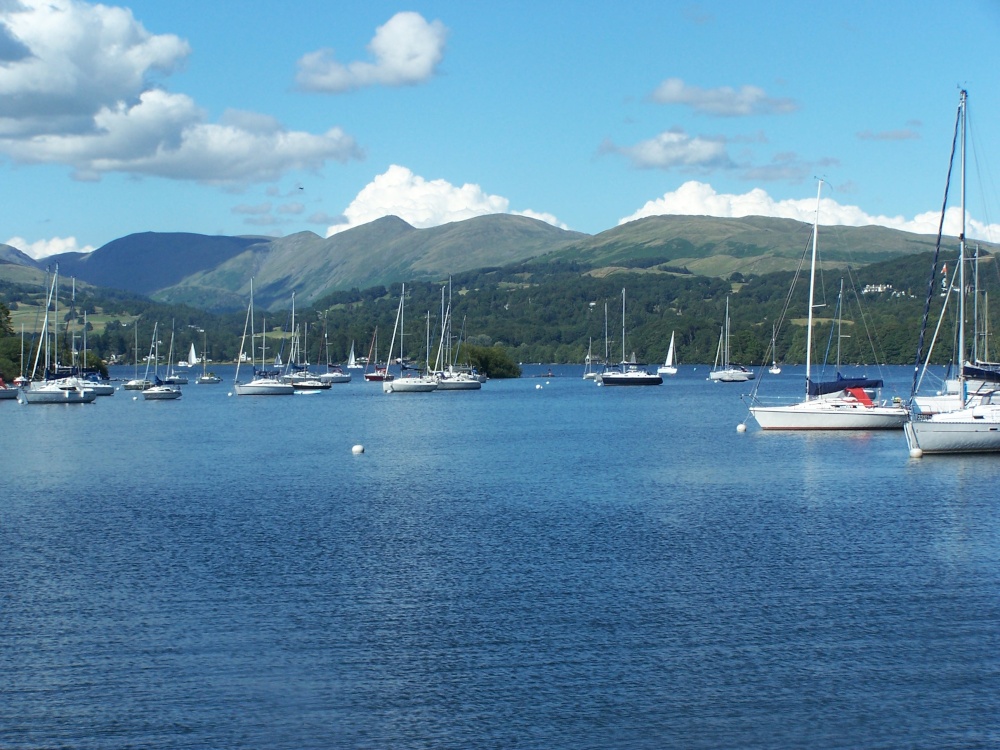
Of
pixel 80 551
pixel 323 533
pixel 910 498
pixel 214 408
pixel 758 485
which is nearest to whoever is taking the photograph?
pixel 80 551

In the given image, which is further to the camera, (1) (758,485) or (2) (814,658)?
(1) (758,485)

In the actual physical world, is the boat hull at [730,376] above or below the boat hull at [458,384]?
above

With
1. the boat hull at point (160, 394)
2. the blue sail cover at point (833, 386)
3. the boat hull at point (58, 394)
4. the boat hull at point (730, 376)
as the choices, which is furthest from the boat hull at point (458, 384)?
the blue sail cover at point (833, 386)

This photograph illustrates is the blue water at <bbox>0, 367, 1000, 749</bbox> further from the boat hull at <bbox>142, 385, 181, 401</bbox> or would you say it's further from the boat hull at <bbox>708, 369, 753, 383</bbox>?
the boat hull at <bbox>708, 369, 753, 383</bbox>

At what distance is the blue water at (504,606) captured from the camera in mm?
17797

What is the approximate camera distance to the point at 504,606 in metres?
24.5

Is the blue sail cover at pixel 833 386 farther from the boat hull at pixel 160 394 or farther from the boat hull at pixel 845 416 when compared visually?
the boat hull at pixel 160 394

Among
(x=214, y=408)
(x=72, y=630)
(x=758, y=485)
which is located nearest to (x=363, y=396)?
(x=214, y=408)

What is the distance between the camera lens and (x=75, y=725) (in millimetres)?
17516

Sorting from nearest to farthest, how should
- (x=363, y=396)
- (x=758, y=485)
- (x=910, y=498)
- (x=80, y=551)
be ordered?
(x=80, y=551) < (x=910, y=498) < (x=758, y=485) < (x=363, y=396)

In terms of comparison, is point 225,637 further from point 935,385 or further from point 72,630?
point 935,385

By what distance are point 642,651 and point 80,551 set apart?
16328mm

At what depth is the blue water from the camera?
701 inches

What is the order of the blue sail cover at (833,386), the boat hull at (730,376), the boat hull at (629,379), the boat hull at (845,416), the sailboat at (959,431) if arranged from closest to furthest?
the sailboat at (959,431), the boat hull at (845,416), the blue sail cover at (833,386), the boat hull at (629,379), the boat hull at (730,376)
